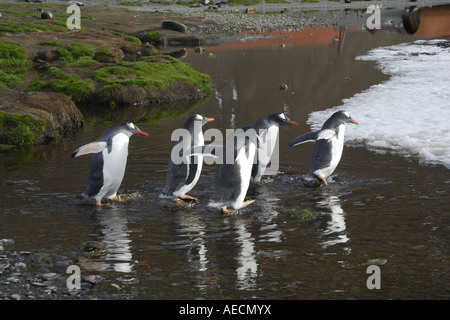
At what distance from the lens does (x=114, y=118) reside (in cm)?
1714

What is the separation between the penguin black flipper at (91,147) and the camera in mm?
9281

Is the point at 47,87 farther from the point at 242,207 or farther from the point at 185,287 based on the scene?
the point at 185,287

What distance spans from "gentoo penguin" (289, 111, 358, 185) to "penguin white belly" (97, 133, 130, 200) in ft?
9.28

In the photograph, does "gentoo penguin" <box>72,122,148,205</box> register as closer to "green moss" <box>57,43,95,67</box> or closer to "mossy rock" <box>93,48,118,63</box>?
"mossy rock" <box>93,48,118,63</box>

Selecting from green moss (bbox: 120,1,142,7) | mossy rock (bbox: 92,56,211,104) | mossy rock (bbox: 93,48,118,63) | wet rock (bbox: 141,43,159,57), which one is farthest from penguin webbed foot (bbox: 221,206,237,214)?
green moss (bbox: 120,1,142,7)

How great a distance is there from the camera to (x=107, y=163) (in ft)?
30.9

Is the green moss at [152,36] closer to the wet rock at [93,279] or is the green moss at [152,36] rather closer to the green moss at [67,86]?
the green moss at [67,86]

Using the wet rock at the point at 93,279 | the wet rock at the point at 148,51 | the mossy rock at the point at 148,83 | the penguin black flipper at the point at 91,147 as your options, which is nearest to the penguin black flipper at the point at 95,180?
the penguin black flipper at the point at 91,147

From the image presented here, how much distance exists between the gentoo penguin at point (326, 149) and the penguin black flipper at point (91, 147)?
10.3ft

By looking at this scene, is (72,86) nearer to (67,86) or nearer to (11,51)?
(67,86)

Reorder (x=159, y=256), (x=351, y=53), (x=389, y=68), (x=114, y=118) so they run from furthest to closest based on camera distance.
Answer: (x=351, y=53), (x=389, y=68), (x=114, y=118), (x=159, y=256)

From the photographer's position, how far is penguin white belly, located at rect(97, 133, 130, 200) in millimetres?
9340

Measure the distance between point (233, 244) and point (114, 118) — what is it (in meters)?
10.4
